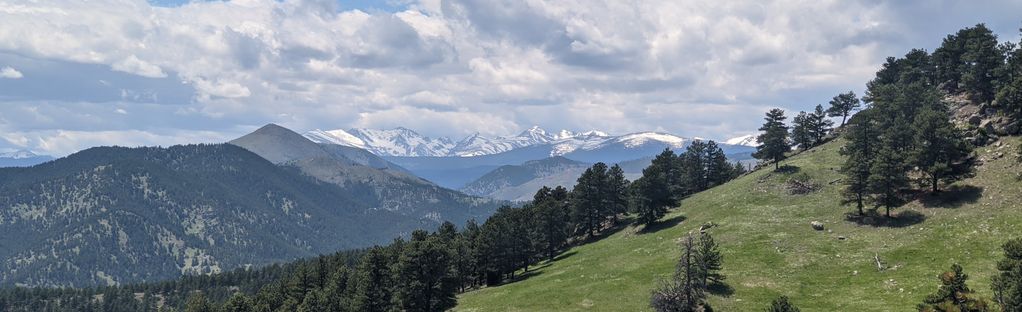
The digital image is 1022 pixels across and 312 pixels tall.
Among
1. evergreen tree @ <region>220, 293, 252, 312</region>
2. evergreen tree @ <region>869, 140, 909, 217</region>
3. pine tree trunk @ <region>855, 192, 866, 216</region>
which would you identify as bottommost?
evergreen tree @ <region>220, 293, 252, 312</region>

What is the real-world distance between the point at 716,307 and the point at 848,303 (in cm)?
1273

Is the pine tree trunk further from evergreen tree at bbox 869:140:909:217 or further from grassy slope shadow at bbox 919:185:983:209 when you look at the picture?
grassy slope shadow at bbox 919:185:983:209

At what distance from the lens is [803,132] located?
144875 mm

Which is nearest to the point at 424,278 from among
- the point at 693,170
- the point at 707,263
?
the point at 707,263

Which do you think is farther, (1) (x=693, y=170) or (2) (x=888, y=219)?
(1) (x=693, y=170)

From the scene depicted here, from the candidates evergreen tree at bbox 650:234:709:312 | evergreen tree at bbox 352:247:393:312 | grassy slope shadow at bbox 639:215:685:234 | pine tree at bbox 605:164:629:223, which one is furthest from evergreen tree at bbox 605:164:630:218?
evergreen tree at bbox 650:234:709:312

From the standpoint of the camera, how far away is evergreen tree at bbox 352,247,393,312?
93.7m

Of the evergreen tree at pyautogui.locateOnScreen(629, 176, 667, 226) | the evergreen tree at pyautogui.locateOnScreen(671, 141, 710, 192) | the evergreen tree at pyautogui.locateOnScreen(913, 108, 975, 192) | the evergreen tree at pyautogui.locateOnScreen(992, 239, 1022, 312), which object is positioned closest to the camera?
the evergreen tree at pyautogui.locateOnScreen(992, 239, 1022, 312)

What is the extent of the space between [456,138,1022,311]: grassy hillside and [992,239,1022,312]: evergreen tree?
293 inches

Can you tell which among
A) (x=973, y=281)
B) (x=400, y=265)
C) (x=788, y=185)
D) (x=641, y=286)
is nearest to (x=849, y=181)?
(x=788, y=185)

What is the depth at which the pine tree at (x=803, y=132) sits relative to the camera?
145m

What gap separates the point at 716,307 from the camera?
2504 inches

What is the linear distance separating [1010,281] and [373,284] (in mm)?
80366

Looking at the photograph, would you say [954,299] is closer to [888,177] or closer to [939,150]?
[888,177]
